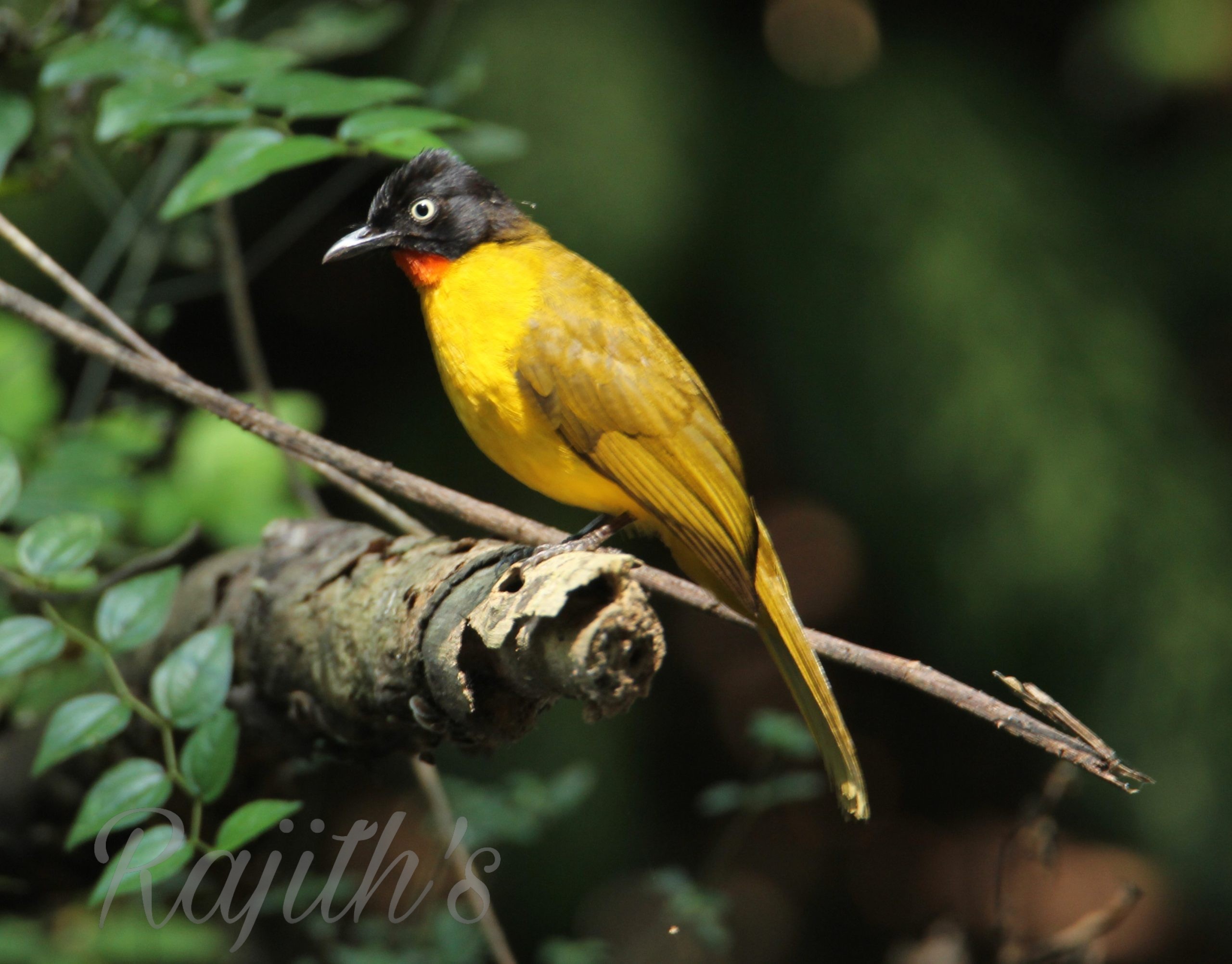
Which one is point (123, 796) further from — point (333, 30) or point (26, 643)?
point (333, 30)

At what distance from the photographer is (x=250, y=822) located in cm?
149

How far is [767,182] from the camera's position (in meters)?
3.38

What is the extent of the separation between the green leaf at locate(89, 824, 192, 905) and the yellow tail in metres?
0.97

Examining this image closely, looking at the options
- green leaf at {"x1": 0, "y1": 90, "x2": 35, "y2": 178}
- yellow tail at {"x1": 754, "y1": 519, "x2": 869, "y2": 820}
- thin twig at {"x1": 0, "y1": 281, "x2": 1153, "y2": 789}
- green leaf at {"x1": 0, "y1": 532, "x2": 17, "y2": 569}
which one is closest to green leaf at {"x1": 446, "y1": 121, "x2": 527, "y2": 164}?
green leaf at {"x1": 0, "y1": 90, "x2": 35, "y2": 178}

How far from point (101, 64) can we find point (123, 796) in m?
1.19

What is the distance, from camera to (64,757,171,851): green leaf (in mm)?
1519

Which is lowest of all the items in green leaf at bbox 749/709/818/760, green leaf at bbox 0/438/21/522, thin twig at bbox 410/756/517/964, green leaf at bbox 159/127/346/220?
thin twig at bbox 410/756/517/964

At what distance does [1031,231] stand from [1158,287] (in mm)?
Answer: 384

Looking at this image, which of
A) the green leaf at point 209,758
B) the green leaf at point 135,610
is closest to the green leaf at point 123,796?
the green leaf at point 209,758

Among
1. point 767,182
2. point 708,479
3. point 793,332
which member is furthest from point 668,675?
point 708,479

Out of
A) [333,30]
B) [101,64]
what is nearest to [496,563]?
[101,64]

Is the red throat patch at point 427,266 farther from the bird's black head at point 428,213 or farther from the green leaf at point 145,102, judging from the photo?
the green leaf at point 145,102

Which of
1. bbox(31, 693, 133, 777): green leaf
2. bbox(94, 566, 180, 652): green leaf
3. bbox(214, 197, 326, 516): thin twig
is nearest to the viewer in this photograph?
bbox(31, 693, 133, 777): green leaf

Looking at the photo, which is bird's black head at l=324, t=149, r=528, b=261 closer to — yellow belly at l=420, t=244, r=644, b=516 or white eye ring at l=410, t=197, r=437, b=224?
white eye ring at l=410, t=197, r=437, b=224
